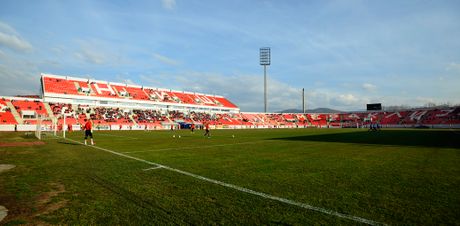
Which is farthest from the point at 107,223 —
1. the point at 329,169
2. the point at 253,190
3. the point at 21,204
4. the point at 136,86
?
the point at 136,86

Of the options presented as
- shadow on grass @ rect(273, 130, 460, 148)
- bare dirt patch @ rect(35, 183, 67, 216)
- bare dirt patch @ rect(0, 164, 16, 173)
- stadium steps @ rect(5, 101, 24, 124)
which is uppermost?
stadium steps @ rect(5, 101, 24, 124)

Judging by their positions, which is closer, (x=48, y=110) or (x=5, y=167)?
(x=5, y=167)

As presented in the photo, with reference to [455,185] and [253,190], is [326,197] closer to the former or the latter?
[253,190]

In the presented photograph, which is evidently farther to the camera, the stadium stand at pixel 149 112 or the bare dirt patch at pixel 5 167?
the stadium stand at pixel 149 112

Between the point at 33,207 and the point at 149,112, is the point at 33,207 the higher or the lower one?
the lower one

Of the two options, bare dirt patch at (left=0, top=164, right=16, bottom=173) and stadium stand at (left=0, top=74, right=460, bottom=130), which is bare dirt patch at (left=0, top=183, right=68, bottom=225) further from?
stadium stand at (left=0, top=74, right=460, bottom=130)

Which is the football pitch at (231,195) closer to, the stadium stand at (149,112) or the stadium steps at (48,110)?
the stadium stand at (149,112)

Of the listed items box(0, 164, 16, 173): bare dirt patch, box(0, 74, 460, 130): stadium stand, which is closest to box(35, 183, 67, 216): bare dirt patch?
box(0, 164, 16, 173): bare dirt patch

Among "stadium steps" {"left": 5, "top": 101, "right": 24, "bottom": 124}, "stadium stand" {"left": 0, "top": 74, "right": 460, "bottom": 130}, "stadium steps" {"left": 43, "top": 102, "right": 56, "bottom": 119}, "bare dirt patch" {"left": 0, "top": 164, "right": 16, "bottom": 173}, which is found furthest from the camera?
"stadium stand" {"left": 0, "top": 74, "right": 460, "bottom": 130}

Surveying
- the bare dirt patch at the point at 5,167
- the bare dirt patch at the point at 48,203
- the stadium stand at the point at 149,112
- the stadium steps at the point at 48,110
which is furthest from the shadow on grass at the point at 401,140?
the stadium steps at the point at 48,110

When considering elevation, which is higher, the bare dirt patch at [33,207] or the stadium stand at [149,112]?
the stadium stand at [149,112]

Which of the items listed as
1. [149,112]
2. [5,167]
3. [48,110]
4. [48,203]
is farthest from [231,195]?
[149,112]

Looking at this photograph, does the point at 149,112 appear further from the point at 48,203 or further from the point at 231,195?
the point at 231,195

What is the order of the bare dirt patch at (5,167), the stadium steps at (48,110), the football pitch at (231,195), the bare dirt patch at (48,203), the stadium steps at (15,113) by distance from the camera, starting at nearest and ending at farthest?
the football pitch at (231,195), the bare dirt patch at (48,203), the bare dirt patch at (5,167), the stadium steps at (15,113), the stadium steps at (48,110)
